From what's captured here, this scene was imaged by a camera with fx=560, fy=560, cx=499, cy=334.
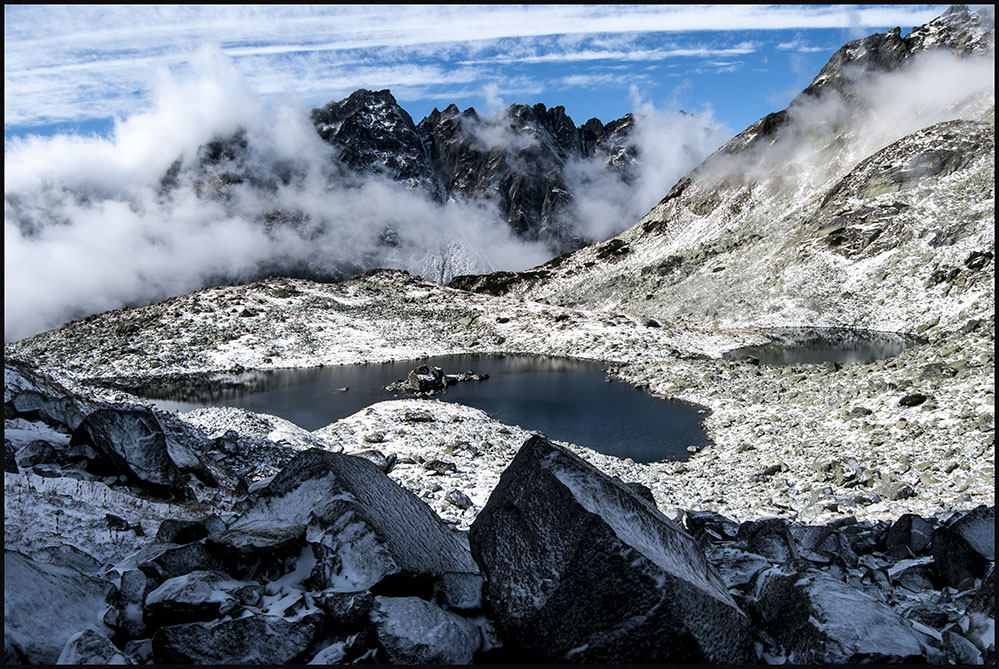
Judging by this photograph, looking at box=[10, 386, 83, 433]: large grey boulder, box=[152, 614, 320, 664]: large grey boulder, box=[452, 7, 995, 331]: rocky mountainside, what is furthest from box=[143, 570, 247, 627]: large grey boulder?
box=[452, 7, 995, 331]: rocky mountainside

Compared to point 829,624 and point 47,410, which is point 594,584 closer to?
point 829,624

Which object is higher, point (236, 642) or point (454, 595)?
point (236, 642)

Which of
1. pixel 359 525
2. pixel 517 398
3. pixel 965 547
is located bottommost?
pixel 517 398

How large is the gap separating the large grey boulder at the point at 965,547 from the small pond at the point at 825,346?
171ft

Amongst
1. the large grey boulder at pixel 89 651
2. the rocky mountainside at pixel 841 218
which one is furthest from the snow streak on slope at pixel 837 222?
the large grey boulder at pixel 89 651

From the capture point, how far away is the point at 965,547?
8.70 metres

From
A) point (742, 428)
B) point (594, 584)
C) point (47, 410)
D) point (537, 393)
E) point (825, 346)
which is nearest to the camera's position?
point (594, 584)

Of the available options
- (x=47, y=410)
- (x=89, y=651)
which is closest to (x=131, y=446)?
(x=47, y=410)

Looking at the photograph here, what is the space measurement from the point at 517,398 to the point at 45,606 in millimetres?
41284

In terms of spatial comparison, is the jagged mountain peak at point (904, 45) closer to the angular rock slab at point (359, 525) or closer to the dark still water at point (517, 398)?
the dark still water at point (517, 398)

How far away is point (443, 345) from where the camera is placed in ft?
262

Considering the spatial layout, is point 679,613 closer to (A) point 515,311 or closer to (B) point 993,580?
(B) point 993,580

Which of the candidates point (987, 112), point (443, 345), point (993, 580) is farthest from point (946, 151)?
point (993, 580)

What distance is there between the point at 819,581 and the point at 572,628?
3.35m
